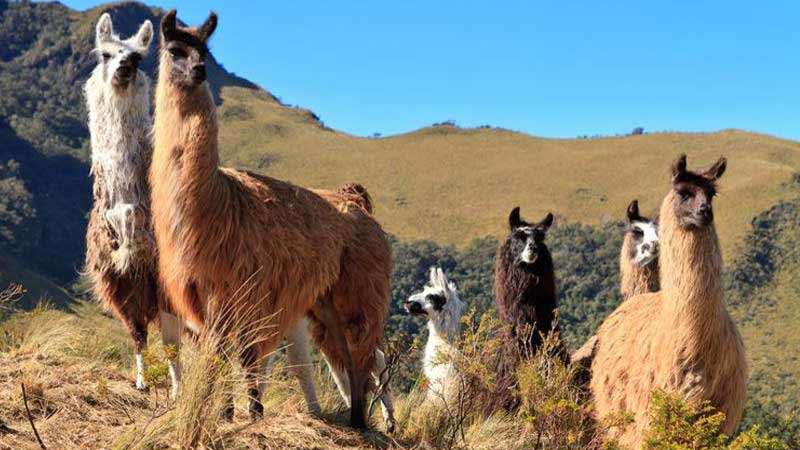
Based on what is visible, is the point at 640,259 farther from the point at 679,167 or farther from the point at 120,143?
the point at 120,143

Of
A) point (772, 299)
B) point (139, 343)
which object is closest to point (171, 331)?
point (139, 343)

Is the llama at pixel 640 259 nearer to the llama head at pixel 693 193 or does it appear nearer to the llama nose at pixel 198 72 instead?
the llama head at pixel 693 193

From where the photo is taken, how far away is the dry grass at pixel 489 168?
229 ft

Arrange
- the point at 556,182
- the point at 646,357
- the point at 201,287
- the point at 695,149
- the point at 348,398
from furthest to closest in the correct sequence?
the point at 695,149, the point at 556,182, the point at 348,398, the point at 646,357, the point at 201,287

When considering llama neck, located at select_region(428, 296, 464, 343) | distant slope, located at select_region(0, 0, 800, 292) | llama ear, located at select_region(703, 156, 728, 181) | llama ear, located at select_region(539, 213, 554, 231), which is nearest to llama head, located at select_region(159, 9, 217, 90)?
llama ear, located at select_region(703, 156, 728, 181)

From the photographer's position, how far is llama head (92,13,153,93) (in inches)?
256

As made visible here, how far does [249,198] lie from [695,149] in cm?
8400

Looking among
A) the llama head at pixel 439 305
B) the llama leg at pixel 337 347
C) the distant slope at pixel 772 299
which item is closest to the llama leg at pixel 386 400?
the llama leg at pixel 337 347

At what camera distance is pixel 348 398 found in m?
7.00

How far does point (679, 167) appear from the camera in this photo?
20.8ft

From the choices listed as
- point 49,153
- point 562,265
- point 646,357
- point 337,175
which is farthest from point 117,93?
point 337,175

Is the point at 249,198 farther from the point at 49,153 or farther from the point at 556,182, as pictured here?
the point at 556,182

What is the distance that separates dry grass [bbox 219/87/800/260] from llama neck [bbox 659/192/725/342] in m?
55.1

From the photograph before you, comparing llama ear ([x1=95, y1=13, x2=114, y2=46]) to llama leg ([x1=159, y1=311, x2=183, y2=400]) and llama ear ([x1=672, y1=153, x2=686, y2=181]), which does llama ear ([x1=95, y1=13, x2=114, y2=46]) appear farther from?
llama ear ([x1=672, y1=153, x2=686, y2=181])
